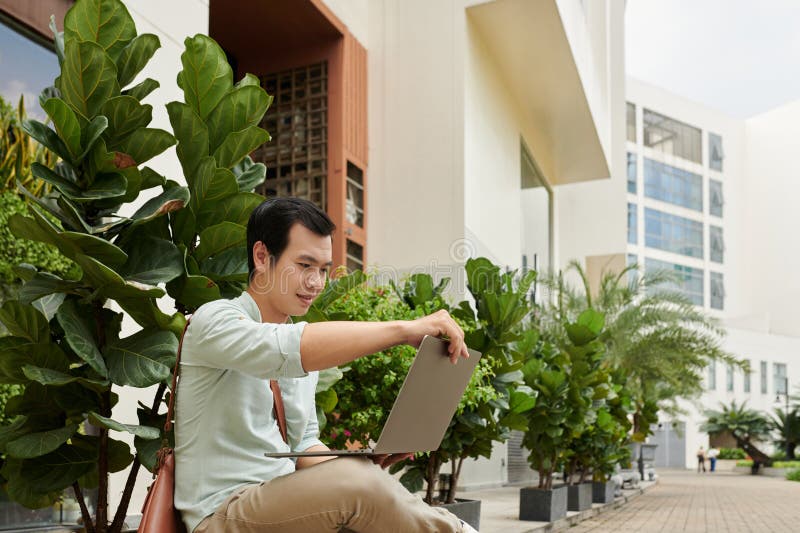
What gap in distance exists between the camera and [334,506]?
207cm

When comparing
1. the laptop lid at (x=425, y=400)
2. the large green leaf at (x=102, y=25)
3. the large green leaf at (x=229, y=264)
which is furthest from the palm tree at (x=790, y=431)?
the laptop lid at (x=425, y=400)

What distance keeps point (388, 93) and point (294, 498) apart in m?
12.1

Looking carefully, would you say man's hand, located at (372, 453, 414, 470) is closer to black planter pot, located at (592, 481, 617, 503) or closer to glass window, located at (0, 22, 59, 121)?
glass window, located at (0, 22, 59, 121)

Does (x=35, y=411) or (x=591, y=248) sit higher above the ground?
(x=591, y=248)

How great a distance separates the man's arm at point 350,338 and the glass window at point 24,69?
14.3 ft

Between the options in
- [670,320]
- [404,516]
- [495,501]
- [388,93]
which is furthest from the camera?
[670,320]

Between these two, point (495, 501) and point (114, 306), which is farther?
point (495, 501)

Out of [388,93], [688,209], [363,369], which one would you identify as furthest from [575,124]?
[688,209]

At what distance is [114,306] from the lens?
5.95 m

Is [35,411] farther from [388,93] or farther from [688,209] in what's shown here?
[688,209]

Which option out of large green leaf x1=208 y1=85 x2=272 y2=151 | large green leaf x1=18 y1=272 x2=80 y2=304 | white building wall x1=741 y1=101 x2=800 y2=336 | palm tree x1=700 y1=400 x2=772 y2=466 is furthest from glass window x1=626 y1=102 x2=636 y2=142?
large green leaf x1=18 y1=272 x2=80 y2=304

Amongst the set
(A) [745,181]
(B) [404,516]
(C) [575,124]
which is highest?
(A) [745,181]

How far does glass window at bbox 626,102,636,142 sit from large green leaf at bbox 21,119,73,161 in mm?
48829

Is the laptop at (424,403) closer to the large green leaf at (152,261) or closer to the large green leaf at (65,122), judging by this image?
the large green leaf at (152,261)
